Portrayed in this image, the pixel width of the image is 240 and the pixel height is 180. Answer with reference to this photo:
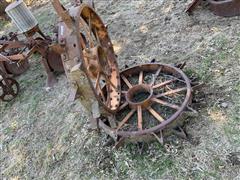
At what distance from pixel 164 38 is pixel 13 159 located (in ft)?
7.67

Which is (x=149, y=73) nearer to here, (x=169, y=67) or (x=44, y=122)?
(x=169, y=67)

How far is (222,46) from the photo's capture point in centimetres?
394

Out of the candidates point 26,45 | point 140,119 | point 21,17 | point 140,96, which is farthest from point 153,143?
point 21,17

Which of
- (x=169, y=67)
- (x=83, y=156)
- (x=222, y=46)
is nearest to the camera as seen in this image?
(x=83, y=156)

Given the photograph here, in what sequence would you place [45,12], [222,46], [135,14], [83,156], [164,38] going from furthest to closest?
[45,12]
[135,14]
[164,38]
[222,46]
[83,156]

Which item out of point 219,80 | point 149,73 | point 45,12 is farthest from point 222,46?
point 45,12

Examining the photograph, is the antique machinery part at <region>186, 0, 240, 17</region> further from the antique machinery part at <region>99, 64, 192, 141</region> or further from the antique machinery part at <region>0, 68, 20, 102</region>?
the antique machinery part at <region>0, 68, 20, 102</region>

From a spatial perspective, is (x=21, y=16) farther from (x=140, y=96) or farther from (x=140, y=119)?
(x=140, y=119)

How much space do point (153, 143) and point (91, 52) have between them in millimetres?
1024

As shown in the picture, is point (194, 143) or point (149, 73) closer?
point (194, 143)

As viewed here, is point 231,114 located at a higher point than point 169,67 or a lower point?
lower

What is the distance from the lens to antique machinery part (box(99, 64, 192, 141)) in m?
3.22

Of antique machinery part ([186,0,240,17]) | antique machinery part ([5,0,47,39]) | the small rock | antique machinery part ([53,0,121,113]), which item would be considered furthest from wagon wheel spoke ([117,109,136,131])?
antique machinery part ([186,0,240,17])

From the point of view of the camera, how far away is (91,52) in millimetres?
3135
